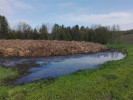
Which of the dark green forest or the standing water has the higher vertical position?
the dark green forest

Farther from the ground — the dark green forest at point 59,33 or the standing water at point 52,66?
the dark green forest at point 59,33

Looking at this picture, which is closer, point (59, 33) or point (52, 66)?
point (52, 66)

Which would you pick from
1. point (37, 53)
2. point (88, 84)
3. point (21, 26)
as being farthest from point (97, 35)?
point (21, 26)

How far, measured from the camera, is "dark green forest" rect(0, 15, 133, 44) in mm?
32594

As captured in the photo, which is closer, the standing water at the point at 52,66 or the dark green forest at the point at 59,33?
the standing water at the point at 52,66

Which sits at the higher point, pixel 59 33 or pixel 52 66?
pixel 59 33

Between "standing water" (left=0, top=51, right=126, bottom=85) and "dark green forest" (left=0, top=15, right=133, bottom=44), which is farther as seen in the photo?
"dark green forest" (left=0, top=15, right=133, bottom=44)

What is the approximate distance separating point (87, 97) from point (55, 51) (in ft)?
36.3

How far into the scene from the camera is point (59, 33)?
39938mm

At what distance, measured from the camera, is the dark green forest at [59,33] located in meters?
32.6

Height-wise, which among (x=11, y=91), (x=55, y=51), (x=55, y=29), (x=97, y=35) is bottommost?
(x=11, y=91)

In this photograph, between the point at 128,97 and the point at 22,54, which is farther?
the point at 22,54

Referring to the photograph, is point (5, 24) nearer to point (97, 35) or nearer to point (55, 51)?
point (55, 51)

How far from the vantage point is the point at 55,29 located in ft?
132
